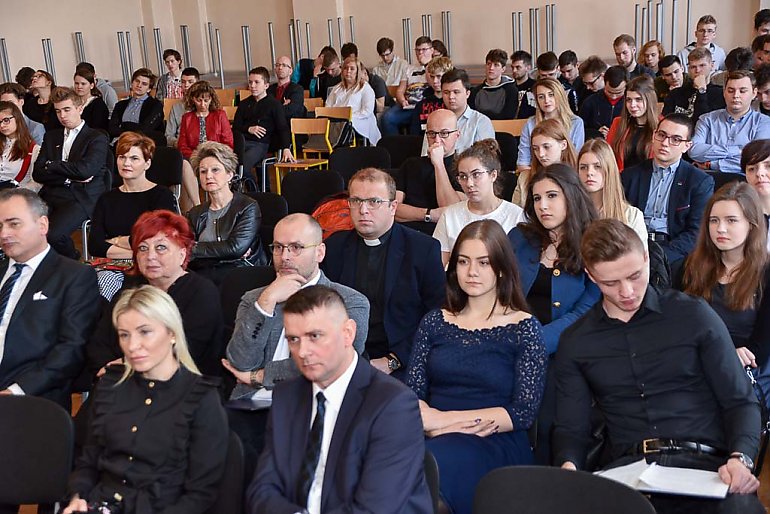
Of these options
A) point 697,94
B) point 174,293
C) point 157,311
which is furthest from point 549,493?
point 697,94

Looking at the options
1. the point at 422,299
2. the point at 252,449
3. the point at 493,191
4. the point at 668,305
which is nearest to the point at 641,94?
the point at 493,191

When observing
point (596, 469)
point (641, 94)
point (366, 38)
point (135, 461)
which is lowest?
point (596, 469)

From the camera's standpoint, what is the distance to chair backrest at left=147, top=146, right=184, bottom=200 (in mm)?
6484

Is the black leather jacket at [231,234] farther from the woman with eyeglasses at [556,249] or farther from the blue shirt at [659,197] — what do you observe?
the blue shirt at [659,197]

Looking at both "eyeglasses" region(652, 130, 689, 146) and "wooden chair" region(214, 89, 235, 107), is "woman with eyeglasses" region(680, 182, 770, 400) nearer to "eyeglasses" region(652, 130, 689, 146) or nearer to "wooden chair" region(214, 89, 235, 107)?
"eyeglasses" region(652, 130, 689, 146)

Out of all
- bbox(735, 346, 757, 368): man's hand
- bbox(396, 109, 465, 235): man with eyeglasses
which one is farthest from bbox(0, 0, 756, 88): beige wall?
bbox(735, 346, 757, 368): man's hand

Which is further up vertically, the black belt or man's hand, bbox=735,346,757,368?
man's hand, bbox=735,346,757,368

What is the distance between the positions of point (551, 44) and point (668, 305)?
8.12 m

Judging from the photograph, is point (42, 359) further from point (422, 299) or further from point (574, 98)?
point (574, 98)

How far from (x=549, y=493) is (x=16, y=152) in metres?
5.56

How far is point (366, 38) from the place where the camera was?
38.0ft

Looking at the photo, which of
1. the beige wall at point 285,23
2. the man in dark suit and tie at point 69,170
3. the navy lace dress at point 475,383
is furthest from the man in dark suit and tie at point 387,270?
the beige wall at point 285,23

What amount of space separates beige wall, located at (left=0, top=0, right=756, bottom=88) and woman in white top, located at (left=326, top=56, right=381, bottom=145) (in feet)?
8.12

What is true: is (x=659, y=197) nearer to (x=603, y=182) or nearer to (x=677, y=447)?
(x=603, y=182)
